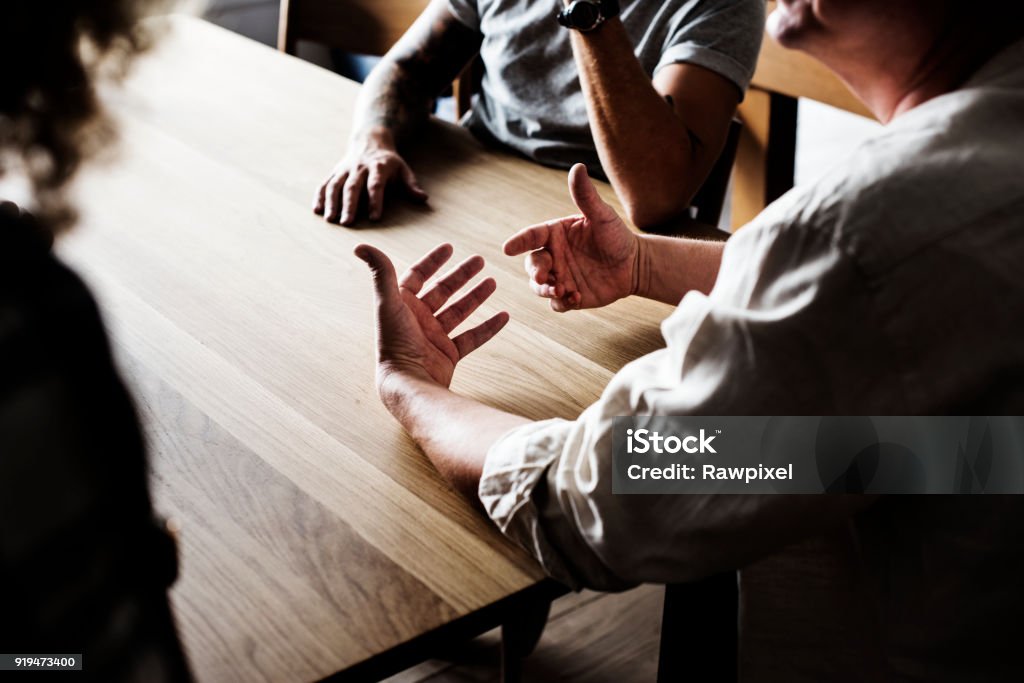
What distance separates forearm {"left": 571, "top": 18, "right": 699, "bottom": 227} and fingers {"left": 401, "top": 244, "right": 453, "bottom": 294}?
373 millimetres

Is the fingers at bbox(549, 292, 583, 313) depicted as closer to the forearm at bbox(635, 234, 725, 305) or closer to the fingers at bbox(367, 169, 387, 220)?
the forearm at bbox(635, 234, 725, 305)

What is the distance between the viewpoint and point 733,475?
757 millimetres

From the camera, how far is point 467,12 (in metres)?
1.89

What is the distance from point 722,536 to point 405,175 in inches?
35.6

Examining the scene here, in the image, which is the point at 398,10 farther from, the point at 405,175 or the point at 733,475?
the point at 733,475

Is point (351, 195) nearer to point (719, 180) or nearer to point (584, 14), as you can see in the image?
point (584, 14)

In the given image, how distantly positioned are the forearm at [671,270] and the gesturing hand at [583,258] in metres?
0.01

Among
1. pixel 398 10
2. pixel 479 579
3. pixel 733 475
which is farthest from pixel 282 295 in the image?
pixel 398 10

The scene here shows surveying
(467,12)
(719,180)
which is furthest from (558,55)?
(719,180)

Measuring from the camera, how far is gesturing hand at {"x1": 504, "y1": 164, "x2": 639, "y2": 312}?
121 centimetres

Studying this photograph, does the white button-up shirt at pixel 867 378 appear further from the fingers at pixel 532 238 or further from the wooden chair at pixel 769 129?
the wooden chair at pixel 769 129

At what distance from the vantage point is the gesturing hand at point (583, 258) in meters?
1.21

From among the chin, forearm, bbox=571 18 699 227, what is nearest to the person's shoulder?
the chin

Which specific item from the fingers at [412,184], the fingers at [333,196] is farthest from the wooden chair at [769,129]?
the fingers at [333,196]
